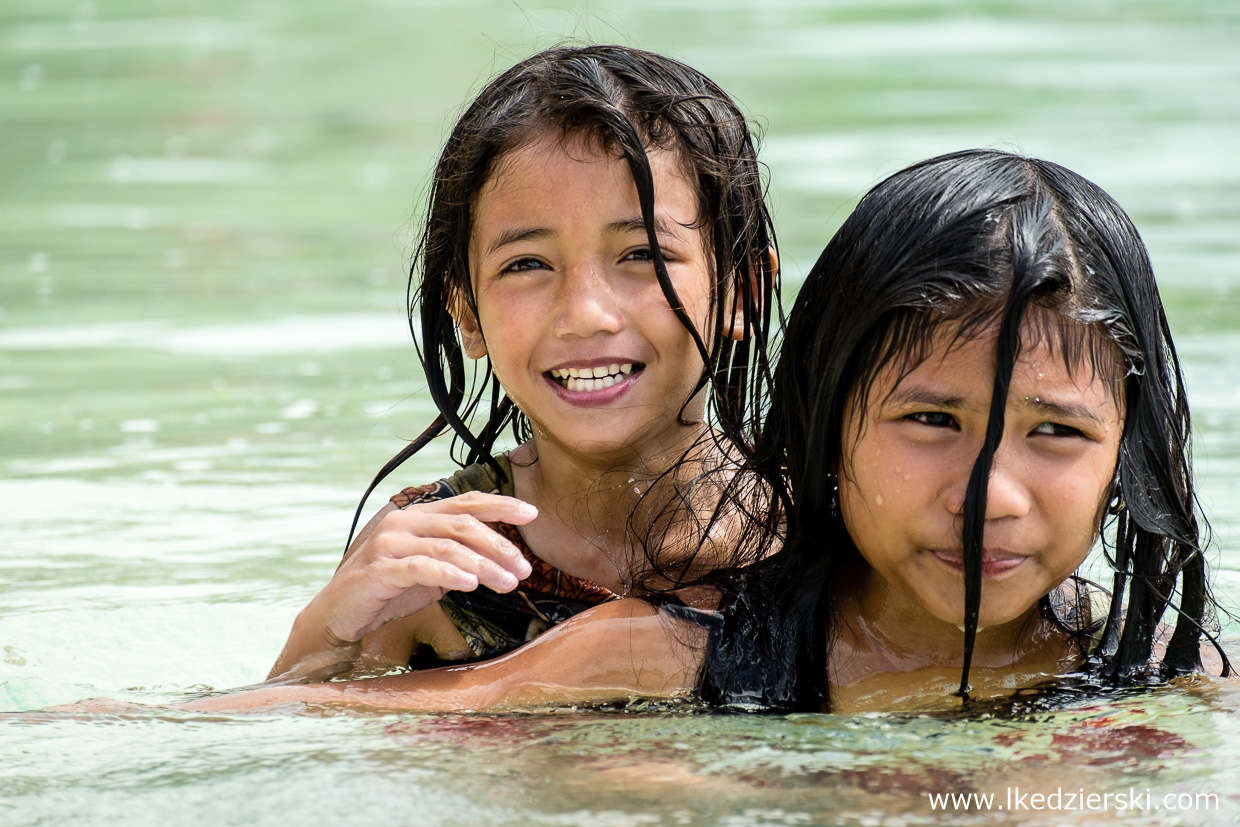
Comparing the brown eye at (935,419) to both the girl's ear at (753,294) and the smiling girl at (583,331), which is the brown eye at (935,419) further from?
the girl's ear at (753,294)

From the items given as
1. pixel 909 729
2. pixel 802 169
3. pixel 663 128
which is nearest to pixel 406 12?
pixel 802 169

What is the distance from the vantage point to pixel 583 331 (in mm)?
3250

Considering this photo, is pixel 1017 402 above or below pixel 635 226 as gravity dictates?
below

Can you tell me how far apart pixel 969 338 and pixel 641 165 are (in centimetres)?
90

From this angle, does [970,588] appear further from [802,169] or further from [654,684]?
[802,169]

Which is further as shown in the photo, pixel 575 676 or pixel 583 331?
pixel 583 331

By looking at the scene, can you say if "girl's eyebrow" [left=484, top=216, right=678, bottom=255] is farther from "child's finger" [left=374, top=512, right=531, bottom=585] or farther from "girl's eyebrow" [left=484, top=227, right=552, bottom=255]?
"child's finger" [left=374, top=512, right=531, bottom=585]

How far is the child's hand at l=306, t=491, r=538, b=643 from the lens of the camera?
2.92 metres

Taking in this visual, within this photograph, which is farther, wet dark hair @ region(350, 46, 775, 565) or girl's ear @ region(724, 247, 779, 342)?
girl's ear @ region(724, 247, 779, 342)

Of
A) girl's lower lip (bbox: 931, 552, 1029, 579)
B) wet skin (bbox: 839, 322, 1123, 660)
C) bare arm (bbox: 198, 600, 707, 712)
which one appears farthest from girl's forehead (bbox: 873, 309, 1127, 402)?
bare arm (bbox: 198, 600, 707, 712)

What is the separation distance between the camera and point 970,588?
259cm

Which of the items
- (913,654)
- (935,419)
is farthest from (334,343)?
(935,419)

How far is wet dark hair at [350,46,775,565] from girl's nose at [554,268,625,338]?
0.34ft

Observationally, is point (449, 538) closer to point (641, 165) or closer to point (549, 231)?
point (549, 231)
